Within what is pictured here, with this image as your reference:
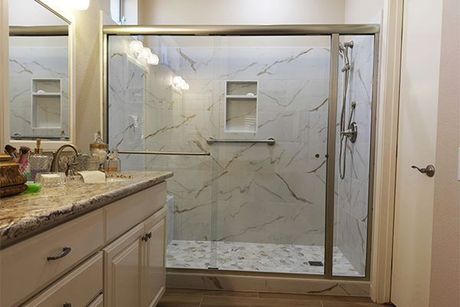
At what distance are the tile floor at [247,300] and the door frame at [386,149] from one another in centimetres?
24

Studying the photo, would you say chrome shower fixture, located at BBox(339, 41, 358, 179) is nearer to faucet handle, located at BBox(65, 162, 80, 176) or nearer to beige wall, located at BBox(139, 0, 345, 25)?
beige wall, located at BBox(139, 0, 345, 25)

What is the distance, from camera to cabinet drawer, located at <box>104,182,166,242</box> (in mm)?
1316

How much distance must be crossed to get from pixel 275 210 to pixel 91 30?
2346 millimetres

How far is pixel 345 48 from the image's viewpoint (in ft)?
8.89

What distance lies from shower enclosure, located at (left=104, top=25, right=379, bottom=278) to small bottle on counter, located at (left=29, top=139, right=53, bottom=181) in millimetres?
1044

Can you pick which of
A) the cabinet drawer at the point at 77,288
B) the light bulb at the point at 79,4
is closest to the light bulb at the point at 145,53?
the light bulb at the point at 79,4

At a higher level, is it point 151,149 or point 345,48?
point 345,48

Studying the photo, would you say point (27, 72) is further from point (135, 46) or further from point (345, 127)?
point (345, 127)

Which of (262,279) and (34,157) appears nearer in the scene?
(34,157)

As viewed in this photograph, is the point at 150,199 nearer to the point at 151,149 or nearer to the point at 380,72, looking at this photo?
the point at 151,149

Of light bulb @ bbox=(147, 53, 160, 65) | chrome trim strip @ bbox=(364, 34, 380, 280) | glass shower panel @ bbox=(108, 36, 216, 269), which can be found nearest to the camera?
chrome trim strip @ bbox=(364, 34, 380, 280)

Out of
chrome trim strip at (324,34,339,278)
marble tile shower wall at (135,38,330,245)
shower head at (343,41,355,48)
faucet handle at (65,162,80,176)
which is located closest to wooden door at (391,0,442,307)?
chrome trim strip at (324,34,339,278)

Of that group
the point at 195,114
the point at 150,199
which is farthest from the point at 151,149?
the point at 150,199

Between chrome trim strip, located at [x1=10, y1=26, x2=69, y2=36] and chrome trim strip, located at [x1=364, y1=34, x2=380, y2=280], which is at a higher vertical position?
chrome trim strip, located at [x1=10, y1=26, x2=69, y2=36]
